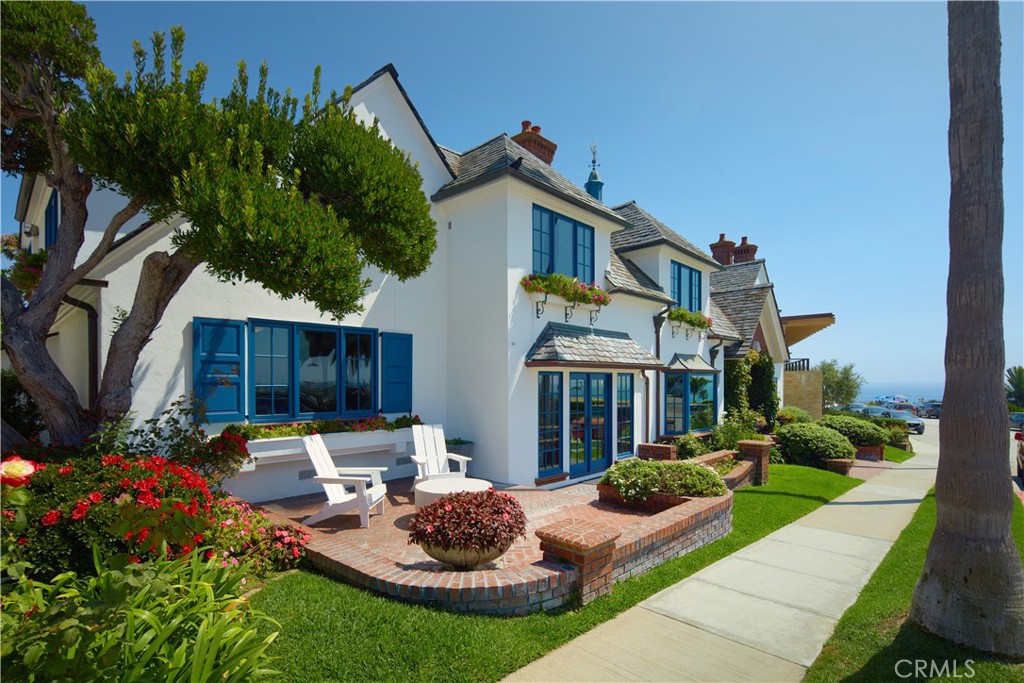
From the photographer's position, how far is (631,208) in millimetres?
17516

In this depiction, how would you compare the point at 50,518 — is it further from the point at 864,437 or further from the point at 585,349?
the point at 864,437

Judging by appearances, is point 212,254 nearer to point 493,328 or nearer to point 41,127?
point 41,127

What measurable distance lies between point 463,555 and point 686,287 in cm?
1352

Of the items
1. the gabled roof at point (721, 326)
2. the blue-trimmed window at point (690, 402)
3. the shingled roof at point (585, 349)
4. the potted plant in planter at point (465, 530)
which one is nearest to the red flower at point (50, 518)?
the potted plant in planter at point (465, 530)

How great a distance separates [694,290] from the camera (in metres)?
16.8

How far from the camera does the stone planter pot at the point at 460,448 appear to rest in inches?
406

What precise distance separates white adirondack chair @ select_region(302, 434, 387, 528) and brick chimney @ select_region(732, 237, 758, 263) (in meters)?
24.7

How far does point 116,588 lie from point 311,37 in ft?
26.0

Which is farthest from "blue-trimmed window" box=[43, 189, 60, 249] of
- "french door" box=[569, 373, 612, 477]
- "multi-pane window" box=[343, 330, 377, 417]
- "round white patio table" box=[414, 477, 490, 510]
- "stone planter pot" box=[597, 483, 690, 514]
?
"stone planter pot" box=[597, 483, 690, 514]

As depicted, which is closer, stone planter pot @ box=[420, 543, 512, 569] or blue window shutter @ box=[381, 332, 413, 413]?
stone planter pot @ box=[420, 543, 512, 569]

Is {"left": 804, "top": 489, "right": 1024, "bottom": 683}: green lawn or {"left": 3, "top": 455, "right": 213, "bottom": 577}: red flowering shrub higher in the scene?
{"left": 3, "top": 455, "right": 213, "bottom": 577}: red flowering shrub

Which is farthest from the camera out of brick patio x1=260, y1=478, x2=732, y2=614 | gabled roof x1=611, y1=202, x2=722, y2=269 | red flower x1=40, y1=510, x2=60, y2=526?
gabled roof x1=611, y1=202, x2=722, y2=269

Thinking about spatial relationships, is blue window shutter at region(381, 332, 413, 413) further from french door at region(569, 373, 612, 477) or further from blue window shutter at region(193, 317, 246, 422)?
french door at region(569, 373, 612, 477)

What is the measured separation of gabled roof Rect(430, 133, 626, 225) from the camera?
1028 centimetres
